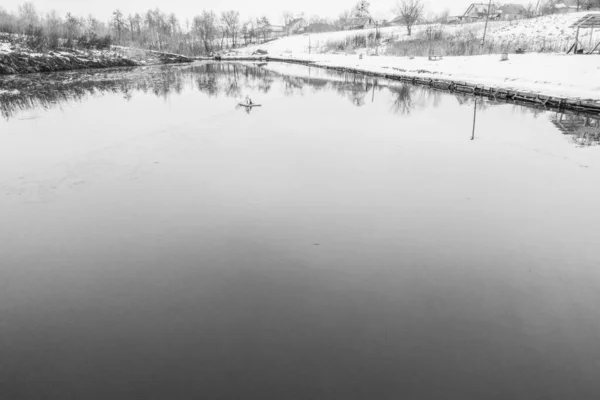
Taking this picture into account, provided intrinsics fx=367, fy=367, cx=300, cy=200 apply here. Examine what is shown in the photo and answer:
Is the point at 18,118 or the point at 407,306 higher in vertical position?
the point at 18,118

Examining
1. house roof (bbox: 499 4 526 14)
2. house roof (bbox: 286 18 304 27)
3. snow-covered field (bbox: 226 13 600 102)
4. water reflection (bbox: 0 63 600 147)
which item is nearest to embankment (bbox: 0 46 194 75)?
water reflection (bbox: 0 63 600 147)

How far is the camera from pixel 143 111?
2261cm

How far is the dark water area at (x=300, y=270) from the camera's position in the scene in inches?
179

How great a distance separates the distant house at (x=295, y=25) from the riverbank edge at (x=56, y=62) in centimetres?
10369

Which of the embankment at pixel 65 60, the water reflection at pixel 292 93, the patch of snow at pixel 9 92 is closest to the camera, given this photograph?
the water reflection at pixel 292 93

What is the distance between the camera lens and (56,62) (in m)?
52.1

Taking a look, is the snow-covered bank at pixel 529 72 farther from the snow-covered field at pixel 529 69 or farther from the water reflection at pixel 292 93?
the water reflection at pixel 292 93

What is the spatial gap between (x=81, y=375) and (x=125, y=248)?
321 centimetres

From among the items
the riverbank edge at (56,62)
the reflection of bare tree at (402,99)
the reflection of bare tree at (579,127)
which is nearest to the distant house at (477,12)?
the riverbank edge at (56,62)

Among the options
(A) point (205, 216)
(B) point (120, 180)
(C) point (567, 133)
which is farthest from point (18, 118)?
(C) point (567, 133)

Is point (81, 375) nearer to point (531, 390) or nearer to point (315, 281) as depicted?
point (315, 281)

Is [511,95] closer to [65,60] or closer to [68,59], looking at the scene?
[65,60]

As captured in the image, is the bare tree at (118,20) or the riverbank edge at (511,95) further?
the bare tree at (118,20)

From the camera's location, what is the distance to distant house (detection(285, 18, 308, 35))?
162 meters
